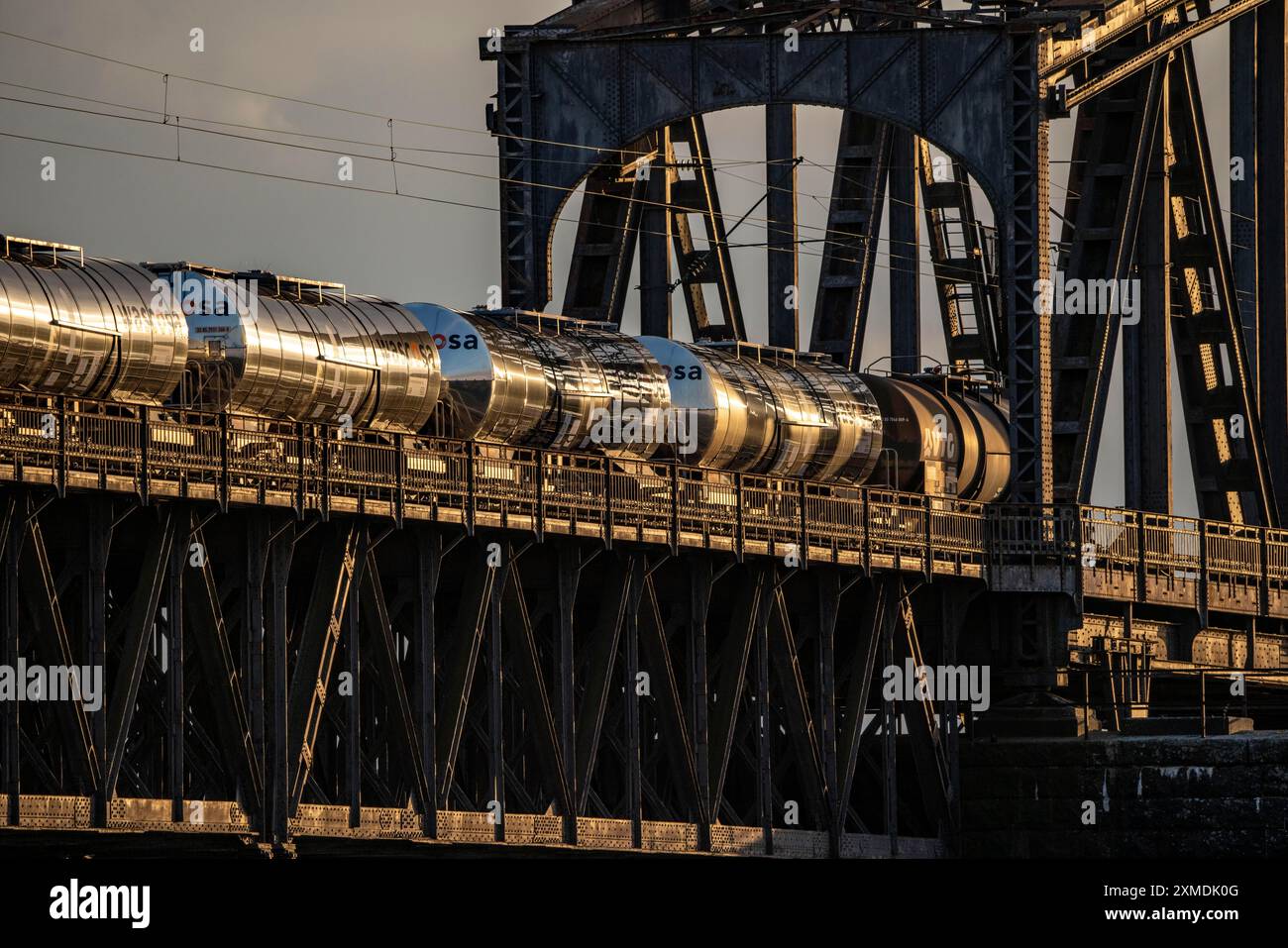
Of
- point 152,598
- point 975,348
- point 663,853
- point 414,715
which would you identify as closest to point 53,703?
point 152,598

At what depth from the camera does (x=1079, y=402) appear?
260ft

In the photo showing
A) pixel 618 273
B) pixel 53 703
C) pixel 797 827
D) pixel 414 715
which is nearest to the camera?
pixel 53 703

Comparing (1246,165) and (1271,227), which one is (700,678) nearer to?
(1271,227)

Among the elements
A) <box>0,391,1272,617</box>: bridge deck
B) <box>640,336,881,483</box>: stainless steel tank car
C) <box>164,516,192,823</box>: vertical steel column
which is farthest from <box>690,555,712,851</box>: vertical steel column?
<box>164,516,192,823</box>: vertical steel column

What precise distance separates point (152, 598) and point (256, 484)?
111 inches

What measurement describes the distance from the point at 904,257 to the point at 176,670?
42.4 m

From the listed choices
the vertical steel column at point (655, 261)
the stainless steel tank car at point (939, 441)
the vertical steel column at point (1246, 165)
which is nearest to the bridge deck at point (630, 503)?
the stainless steel tank car at point (939, 441)

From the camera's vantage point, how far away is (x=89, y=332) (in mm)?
54031

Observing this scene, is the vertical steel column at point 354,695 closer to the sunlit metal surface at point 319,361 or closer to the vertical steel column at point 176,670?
the sunlit metal surface at point 319,361

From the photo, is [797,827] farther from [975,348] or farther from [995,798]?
[975,348]

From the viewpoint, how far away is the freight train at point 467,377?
2141 inches

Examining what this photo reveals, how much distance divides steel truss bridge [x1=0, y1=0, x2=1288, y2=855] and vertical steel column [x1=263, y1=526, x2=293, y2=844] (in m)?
0.08

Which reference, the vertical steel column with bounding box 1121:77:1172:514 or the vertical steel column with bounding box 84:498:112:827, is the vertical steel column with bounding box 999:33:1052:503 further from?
the vertical steel column with bounding box 84:498:112:827

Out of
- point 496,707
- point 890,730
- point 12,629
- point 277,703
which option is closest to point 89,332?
point 12,629
